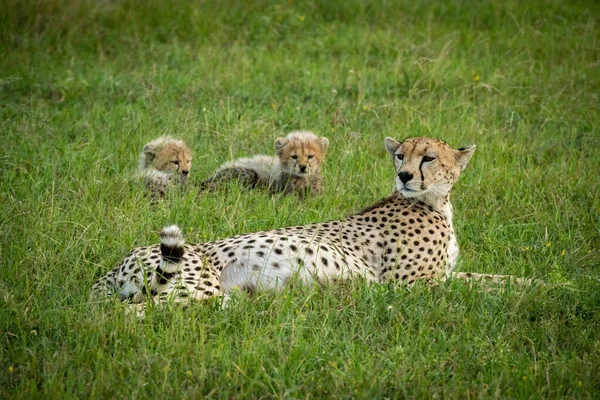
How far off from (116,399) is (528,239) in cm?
274

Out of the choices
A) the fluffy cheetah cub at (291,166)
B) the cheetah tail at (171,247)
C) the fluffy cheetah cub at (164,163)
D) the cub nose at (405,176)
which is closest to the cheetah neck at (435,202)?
the cub nose at (405,176)

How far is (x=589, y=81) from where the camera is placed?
745 cm

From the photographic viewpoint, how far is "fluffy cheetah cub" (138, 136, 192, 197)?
18.0 ft

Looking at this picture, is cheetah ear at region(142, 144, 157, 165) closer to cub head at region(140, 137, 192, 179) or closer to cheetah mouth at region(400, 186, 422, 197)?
cub head at region(140, 137, 192, 179)

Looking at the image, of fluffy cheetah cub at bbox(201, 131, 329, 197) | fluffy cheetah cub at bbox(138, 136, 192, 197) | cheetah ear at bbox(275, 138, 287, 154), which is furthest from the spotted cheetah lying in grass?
cheetah ear at bbox(275, 138, 287, 154)

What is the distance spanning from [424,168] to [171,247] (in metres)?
1.55

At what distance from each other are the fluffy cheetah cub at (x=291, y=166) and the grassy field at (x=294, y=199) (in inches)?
6.4

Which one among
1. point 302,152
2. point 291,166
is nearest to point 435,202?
point 302,152

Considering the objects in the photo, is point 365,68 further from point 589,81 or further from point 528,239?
point 528,239

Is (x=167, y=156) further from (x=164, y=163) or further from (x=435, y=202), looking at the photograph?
(x=435, y=202)

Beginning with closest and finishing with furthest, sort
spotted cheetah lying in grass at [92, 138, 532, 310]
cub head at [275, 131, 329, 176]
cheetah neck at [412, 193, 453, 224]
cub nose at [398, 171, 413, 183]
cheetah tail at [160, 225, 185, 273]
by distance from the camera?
cheetah tail at [160, 225, 185, 273], spotted cheetah lying in grass at [92, 138, 532, 310], cub nose at [398, 171, 413, 183], cheetah neck at [412, 193, 453, 224], cub head at [275, 131, 329, 176]

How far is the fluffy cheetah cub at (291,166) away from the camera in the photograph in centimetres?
582

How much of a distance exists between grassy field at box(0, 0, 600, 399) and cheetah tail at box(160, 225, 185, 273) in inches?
8.5

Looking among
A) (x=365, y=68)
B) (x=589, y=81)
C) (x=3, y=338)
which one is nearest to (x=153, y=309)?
(x=3, y=338)
